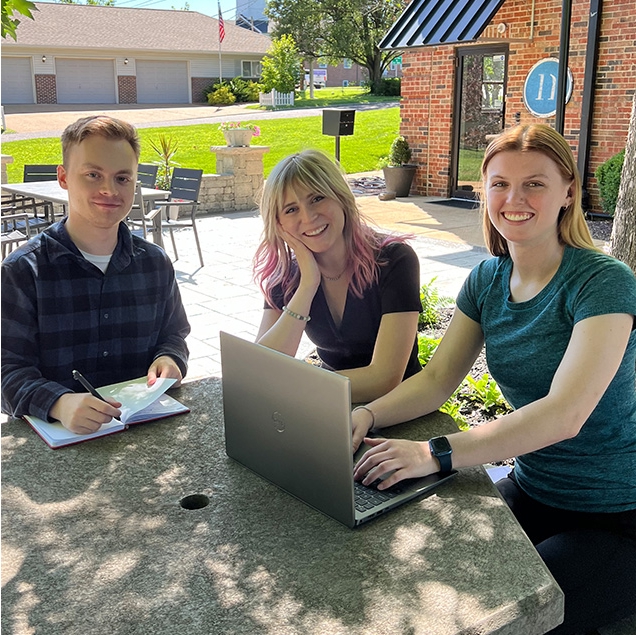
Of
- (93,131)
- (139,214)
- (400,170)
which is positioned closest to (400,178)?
(400,170)

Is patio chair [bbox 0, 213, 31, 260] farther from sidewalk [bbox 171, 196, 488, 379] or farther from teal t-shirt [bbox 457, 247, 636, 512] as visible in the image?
teal t-shirt [bbox 457, 247, 636, 512]

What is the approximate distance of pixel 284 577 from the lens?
1.30 meters

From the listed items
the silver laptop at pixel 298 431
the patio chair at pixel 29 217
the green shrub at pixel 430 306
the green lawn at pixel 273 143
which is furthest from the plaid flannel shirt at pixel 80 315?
the green lawn at pixel 273 143

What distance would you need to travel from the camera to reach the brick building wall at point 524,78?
949 centimetres

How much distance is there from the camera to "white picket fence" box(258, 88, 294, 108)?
31.8 metres

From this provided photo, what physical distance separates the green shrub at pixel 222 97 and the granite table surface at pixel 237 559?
34714 millimetres

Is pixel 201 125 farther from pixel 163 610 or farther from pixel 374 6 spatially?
pixel 163 610

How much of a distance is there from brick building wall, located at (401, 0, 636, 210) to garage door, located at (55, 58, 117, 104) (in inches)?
1074

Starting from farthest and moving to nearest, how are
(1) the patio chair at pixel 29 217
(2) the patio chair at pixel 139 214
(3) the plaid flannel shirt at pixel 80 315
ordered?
(1) the patio chair at pixel 29 217
(2) the patio chair at pixel 139 214
(3) the plaid flannel shirt at pixel 80 315

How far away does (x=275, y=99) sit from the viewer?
31.9 m

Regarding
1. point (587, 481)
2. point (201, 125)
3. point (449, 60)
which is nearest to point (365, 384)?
point (587, 481)

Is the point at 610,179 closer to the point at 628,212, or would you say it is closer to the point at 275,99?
the point at 628,212

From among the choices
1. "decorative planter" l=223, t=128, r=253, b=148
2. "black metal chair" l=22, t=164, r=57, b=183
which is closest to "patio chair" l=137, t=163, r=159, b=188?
"black metal chair" l=22, t=164, r=57, b=183

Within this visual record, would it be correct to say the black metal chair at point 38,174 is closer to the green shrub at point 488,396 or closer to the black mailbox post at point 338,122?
the black mailbox post at point 338,122
